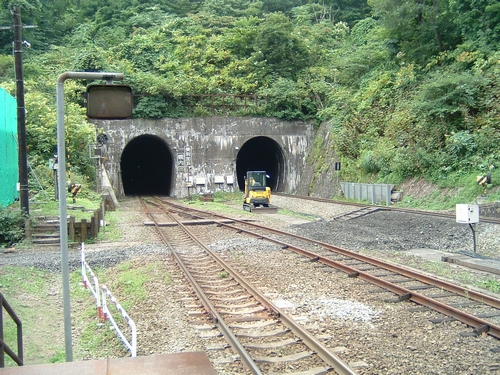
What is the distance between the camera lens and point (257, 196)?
77.8 feet

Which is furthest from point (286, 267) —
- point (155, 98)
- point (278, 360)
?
point (155, 98)

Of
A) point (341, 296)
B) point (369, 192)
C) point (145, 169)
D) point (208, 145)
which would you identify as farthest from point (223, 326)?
point (145, 169)

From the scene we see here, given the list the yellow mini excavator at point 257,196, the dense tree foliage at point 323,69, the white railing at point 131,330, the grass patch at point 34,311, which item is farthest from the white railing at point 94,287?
the dense tree foliage at point 323,69

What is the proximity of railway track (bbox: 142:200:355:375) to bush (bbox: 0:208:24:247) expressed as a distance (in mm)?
6736

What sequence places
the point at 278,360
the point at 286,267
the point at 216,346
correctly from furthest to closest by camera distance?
the point at 286,267 < the point at 216,346 < the point at 278,360

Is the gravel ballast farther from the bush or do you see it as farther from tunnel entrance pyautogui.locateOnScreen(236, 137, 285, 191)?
tunnel entrance pyautogui.locateOnScreen(236, 137, 285, 191)

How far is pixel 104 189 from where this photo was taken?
94.1ft

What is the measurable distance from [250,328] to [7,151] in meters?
18.4

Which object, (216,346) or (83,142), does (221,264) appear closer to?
(216,346)

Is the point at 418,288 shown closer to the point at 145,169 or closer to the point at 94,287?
the point at 94,287

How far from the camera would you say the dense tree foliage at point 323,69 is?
22.4 metres

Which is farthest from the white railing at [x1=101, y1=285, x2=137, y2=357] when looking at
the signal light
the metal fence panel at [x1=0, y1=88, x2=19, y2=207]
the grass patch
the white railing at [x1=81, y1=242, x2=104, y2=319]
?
the metal fence panel at [x1=0, y1=88, x2=19, y2=207]

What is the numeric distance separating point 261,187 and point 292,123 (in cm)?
1236

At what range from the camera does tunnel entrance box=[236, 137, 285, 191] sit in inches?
1435
